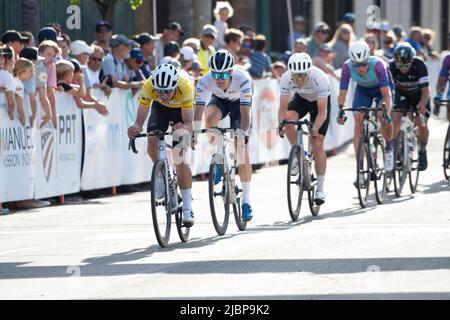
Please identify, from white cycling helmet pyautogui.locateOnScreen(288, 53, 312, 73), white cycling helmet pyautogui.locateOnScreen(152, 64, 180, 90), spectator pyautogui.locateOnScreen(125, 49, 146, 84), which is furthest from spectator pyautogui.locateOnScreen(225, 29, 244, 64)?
white cycling helmet pyautogui.locateOnScreen(152, 64, 180, 90)

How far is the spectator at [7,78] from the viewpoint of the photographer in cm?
1586

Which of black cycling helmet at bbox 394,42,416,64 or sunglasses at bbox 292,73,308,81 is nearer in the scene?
sunglasses at bbox 292,73,308,81

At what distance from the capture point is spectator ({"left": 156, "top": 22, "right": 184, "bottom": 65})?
21031mm

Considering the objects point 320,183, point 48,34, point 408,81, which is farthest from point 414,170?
point 48,34

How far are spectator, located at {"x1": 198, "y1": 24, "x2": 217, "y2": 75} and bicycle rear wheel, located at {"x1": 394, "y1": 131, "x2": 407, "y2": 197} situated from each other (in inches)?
187

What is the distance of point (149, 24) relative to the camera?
28.8 m

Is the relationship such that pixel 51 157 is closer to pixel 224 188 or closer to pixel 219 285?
pixel 224 188

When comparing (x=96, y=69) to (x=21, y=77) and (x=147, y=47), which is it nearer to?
(x=147, y=47)

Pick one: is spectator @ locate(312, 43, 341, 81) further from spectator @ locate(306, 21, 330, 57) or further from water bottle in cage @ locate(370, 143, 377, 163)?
water bottle in cage @ locate(370, 143, 377, 163)

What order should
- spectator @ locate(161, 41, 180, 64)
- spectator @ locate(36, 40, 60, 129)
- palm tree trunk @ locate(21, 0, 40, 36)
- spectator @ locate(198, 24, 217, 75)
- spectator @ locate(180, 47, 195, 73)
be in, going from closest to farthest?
spectator @ locate(36, 40, 60, 129)
palm tree trunk @ locate(21, 0, 40, 36)
spectator @ locate(161, 41, 180, 64)
spectator @ locate(180, 47, 195, 73)
spectator @ locate(198, 24, 217, 75)

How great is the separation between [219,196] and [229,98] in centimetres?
128

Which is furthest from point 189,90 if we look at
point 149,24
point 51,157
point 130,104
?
point 149,24

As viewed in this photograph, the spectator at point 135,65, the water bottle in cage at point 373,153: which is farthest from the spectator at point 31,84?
the water bottle in cage at point 373,153
